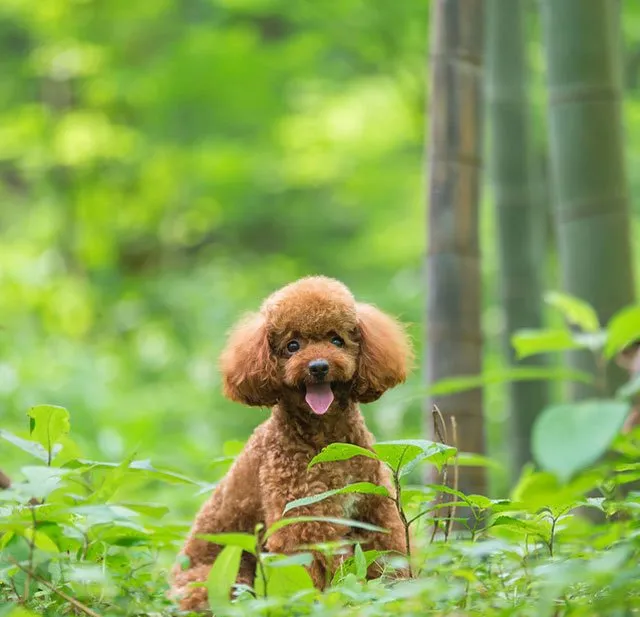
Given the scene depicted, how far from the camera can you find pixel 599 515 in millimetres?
4211

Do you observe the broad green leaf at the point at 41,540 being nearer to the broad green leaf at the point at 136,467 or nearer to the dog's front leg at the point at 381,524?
the broad green leaf at the point at 136,467

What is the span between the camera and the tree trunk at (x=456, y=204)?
13.1 ft

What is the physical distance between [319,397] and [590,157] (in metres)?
1.67

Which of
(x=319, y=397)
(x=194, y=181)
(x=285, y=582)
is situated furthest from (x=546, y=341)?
(x=194, y=181)

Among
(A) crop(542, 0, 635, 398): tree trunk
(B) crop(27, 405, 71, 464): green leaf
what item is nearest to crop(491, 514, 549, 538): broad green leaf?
(B) crop(27, 405, 71, 464): green leaf

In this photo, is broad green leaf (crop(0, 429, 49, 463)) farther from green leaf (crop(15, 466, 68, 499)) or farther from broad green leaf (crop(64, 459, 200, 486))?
green leaf (crop(15, 466, 68, 499))

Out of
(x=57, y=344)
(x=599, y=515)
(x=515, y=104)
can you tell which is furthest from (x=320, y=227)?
(x=599, y=515)

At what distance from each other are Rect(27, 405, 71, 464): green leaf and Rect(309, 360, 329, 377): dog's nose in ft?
2.22

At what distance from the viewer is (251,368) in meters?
2.85

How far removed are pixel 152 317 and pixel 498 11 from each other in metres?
7.27

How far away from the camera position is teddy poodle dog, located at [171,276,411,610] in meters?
2.74

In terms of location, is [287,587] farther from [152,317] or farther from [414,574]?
[152,317]

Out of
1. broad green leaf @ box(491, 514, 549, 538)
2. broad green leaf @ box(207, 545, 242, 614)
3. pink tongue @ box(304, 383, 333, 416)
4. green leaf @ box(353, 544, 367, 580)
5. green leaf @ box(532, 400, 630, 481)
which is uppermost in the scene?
green leaf @ box(532, 400, 630, 481)

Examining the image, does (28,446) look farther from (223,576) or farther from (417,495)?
(417,495)
